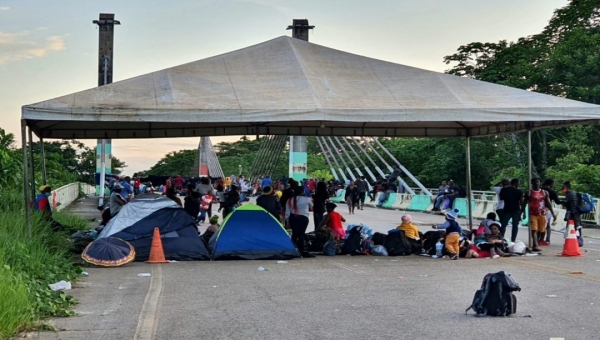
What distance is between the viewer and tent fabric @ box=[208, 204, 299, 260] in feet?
53.1

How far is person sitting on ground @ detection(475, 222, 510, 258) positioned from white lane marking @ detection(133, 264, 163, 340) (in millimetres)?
7288

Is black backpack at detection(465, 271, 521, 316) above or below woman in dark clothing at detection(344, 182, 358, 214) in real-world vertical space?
below

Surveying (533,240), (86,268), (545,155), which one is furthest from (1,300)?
(545,155)

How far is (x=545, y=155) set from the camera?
46.8 metres

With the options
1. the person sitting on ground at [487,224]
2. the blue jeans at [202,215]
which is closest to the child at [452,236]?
the person sitting on ground at [487,224]

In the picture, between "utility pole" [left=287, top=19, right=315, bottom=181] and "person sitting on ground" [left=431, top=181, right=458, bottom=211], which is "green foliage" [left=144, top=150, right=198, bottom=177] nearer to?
"utility pole" [left=287, top=19, right=315, bottom=181]

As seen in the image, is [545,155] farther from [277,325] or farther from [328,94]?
[277,325]

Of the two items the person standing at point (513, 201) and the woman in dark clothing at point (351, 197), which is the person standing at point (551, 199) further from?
the woman in dark clothing at point (351, 197)

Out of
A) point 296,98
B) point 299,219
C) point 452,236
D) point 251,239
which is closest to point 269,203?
point 299,219

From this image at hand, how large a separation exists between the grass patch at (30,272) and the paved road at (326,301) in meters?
0.33

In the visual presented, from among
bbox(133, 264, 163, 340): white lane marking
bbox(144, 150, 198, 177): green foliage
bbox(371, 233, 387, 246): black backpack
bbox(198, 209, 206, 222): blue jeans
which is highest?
bbox(144, 150, 198, 177): green foliage

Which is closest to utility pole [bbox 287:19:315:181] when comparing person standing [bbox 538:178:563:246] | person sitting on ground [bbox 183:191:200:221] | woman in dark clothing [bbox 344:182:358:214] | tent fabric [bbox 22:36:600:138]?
woman in dark clothing [bbox 344:182:358:214]

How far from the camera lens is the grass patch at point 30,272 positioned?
8375mm

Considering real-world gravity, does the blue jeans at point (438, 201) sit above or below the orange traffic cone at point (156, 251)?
above
